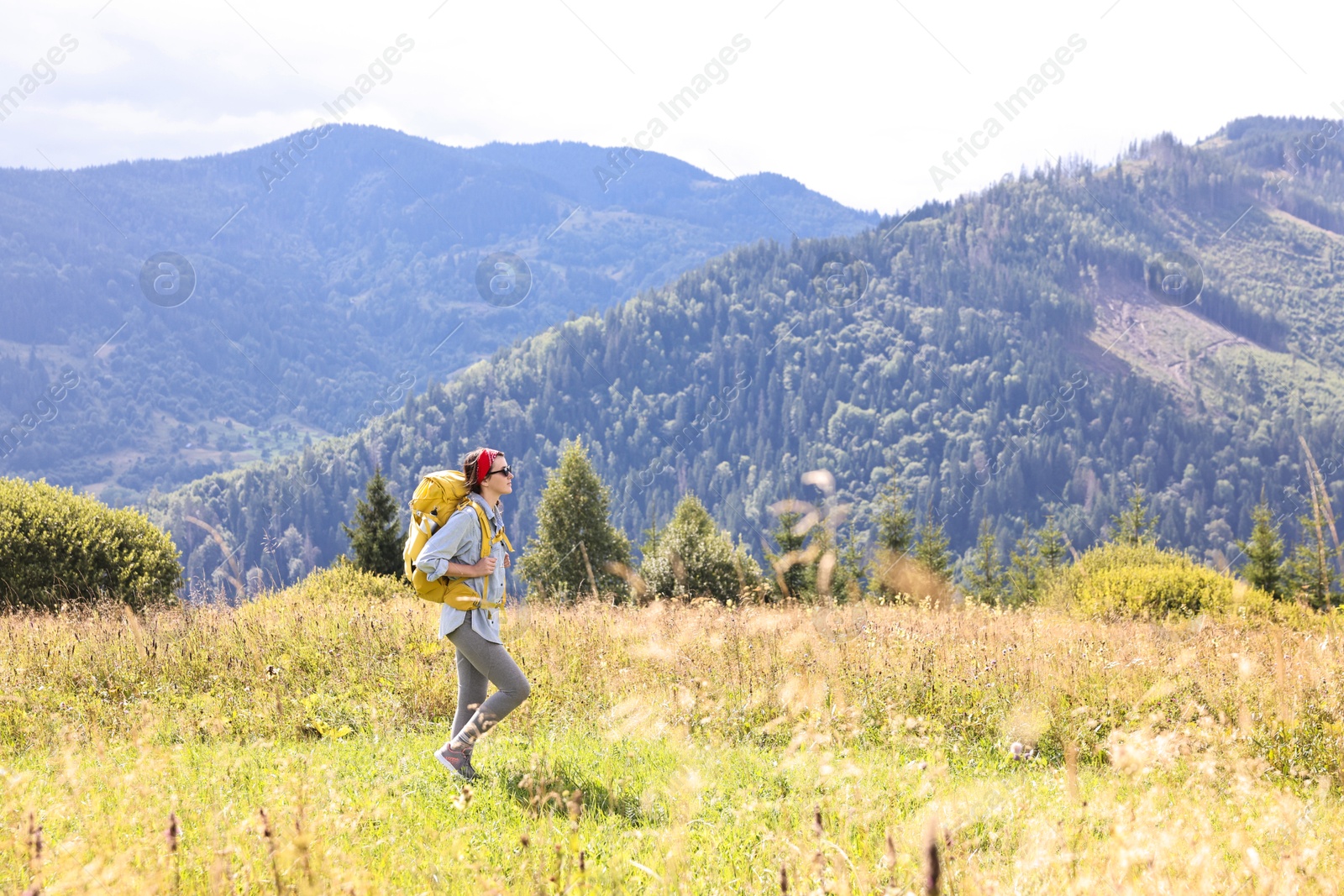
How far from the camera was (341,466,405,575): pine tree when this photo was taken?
23.2 metres

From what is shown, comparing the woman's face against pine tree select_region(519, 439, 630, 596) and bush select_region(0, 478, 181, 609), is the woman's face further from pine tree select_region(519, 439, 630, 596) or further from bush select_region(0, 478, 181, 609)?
pine tree select_region(519, 439, 630, 596)

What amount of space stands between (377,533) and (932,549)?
26.9 metres

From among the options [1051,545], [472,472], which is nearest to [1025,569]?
[1051,545]

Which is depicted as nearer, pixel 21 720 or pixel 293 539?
pixel 21 720

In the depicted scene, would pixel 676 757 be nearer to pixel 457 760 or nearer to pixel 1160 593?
pixel 457 760

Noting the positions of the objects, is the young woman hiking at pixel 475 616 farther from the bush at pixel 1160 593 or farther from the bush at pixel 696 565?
the bush at pixel 696 565

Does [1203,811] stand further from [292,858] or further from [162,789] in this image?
[162,789]

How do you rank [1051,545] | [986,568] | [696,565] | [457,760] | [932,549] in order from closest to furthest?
[457,760], [696,565], [932,549], [1051,545], [986,568]

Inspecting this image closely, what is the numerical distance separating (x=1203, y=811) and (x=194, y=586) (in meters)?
9.78

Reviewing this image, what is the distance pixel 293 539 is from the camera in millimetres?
159375

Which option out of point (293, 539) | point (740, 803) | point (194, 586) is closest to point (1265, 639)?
point (740, 803)

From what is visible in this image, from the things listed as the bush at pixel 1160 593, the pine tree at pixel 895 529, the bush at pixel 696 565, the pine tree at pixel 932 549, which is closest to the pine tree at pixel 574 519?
the bush at pixel 696 565

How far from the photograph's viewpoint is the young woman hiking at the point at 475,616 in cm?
471

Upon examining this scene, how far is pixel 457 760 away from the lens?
4797 millimetres
